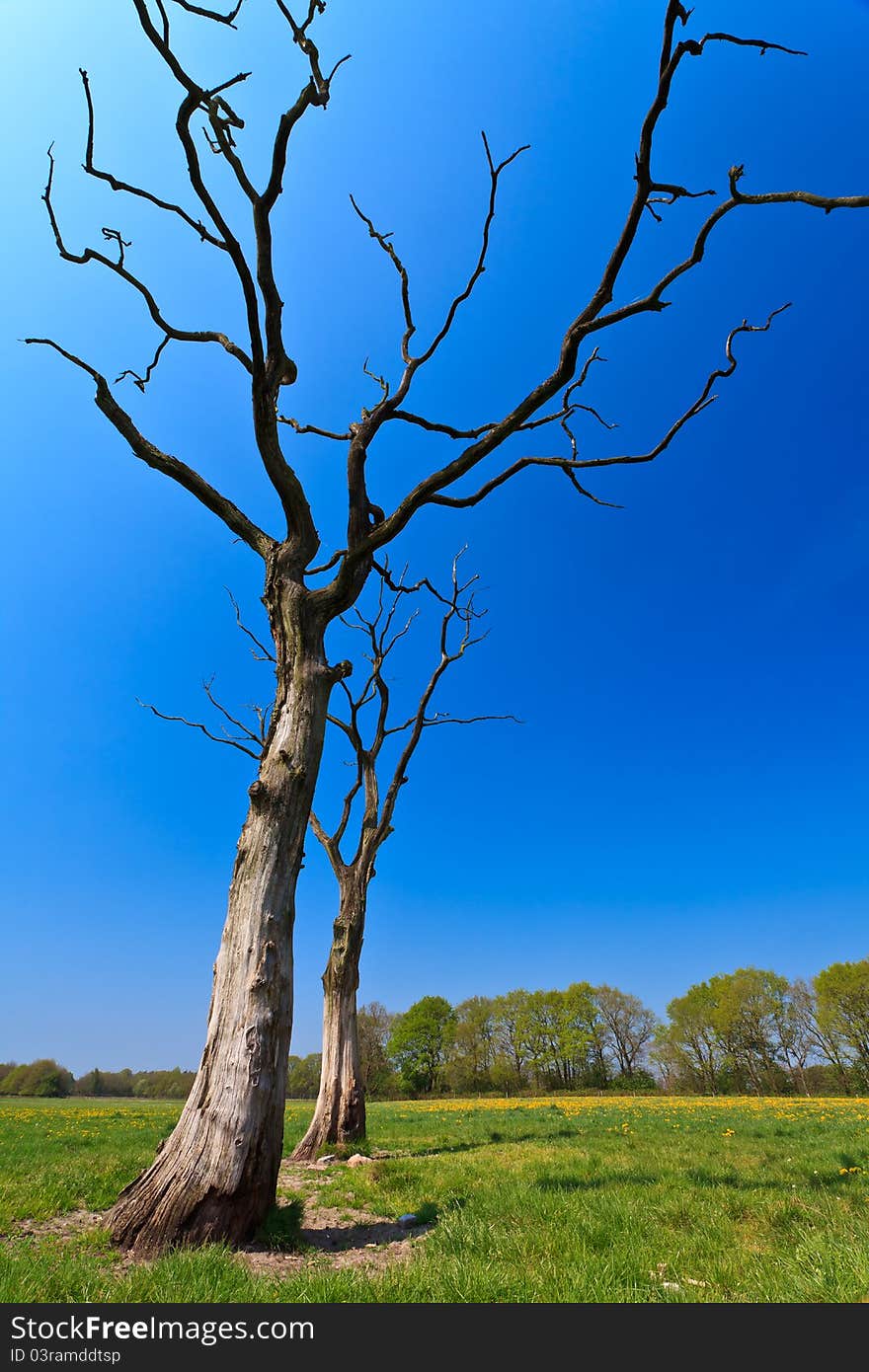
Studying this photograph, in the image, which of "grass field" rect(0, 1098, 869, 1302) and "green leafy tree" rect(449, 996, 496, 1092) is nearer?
"grass field" rect(0, 1098, 869, 1302)

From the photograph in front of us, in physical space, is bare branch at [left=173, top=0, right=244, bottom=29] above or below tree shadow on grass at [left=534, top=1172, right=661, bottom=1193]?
above

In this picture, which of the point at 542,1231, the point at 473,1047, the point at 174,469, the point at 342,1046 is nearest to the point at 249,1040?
the point at 542,1231

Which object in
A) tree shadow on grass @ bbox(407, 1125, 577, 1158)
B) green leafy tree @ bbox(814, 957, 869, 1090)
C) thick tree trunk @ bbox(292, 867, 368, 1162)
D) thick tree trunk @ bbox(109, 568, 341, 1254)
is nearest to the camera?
thick tree trunk @ bbox(109, 568, 341, 1254)

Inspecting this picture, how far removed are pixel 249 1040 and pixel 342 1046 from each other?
753cm

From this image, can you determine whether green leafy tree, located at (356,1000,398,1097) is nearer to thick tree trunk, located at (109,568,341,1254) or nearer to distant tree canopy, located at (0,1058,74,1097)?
distant tree canopy, located at (0,1058,74,1097)

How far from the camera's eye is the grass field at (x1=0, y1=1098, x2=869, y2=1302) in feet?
11.1

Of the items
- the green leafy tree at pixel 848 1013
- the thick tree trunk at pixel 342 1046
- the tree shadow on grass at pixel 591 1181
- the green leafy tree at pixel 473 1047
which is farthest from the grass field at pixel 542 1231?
the green leafy tree at pixel 473 1047

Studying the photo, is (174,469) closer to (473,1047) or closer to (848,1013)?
(848,1013)

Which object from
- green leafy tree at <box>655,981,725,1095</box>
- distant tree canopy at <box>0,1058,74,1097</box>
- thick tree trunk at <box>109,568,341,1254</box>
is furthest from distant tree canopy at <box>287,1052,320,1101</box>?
thick tree trunk at <box>109,568,341,1254</box>

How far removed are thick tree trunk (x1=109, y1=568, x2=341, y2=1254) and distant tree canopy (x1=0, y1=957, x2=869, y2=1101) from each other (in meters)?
52.1

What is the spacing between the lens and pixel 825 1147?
9.73 m

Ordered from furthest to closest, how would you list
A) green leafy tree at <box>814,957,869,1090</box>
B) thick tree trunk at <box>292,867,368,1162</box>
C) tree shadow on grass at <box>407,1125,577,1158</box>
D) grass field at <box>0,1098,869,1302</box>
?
1. green leafy tree at <box>814,957,869,1090</box>
2. thick tree trunk at <box>292,867,368,1162</box>
3. tree shadow on grass at <box>407,1125,577,1158</box>
4. grass field at <box>0,1098,869,1302</box>

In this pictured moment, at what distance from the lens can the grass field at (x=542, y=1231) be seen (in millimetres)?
3396
